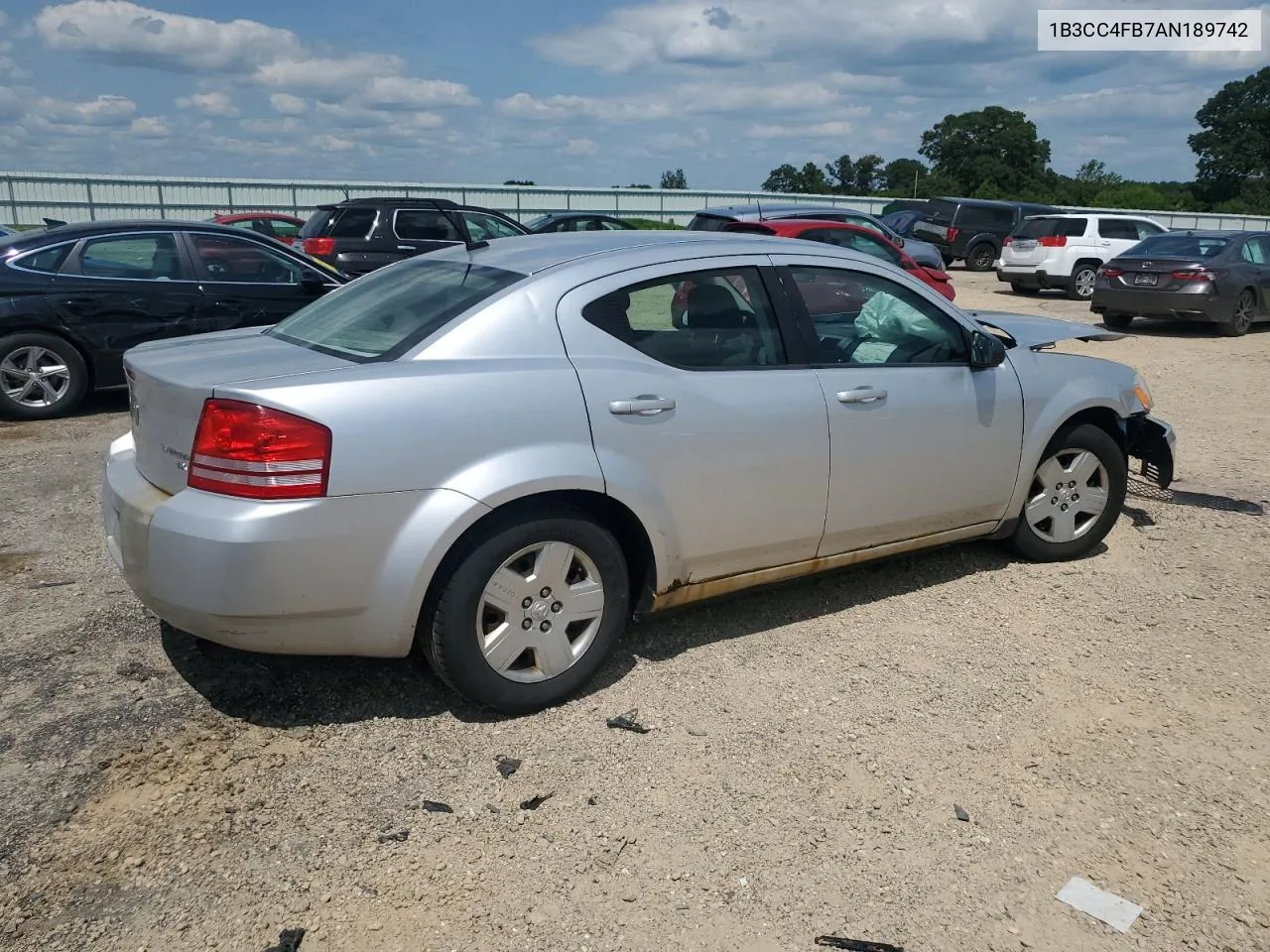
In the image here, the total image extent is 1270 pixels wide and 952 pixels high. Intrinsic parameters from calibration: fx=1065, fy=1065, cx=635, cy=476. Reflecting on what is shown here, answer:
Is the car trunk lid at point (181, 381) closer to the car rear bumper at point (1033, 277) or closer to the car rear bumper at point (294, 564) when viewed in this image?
the car rear bumper at point (294, 564)

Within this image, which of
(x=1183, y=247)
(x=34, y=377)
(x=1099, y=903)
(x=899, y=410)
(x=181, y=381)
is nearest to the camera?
(x=1099, y=903)

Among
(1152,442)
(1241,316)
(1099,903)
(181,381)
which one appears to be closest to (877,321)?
(1152,442)

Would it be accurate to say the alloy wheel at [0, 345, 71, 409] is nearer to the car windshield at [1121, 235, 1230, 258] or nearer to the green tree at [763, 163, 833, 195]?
the car windshield at [1121, 235, 1230, 258]

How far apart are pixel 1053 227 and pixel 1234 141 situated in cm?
6427

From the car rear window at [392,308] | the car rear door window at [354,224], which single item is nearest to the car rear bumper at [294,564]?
the car rear window at [392,308]

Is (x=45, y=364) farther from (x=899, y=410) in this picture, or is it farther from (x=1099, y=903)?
(x=1099, y=903)

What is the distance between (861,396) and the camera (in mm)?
4324

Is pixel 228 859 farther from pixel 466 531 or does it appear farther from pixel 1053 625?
pixel 1053 625

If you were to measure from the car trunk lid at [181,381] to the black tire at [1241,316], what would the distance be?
14561 mm

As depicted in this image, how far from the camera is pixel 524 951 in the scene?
8.46ft

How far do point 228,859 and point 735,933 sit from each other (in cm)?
138

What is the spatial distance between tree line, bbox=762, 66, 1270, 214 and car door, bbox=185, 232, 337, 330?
203 ft

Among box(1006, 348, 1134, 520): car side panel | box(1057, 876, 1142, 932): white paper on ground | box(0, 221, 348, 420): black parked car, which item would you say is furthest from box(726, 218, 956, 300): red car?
box(1057, 876, 1142, 932): white paper on ground

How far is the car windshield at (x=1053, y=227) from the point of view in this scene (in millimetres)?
19828
